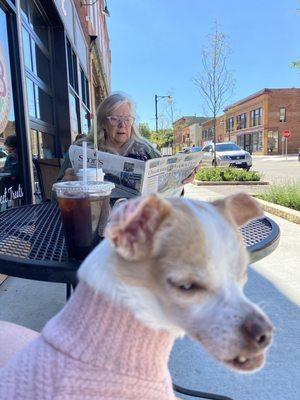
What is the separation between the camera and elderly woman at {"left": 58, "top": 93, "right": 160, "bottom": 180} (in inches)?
113

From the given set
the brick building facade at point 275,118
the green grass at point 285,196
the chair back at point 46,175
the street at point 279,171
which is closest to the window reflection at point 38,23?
the chair back at point 46,175

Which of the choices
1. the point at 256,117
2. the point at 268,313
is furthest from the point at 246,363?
the point at 256,117

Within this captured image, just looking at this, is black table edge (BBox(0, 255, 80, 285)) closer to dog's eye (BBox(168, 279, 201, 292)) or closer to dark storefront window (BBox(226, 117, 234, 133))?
dog's eye (BBox(168, 279, 201, 292))

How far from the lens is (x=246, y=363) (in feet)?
3.00

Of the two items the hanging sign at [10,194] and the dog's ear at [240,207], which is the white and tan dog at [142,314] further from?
the hanging sign at [10,194]

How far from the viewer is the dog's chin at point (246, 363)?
2.97 feet

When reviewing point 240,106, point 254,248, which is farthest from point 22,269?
point 240,106

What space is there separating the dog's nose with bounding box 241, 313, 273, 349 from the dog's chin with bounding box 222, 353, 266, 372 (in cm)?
4

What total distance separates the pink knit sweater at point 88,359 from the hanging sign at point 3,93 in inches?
125

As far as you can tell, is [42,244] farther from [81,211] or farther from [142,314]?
[142,314]

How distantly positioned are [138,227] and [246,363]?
1.31 feet

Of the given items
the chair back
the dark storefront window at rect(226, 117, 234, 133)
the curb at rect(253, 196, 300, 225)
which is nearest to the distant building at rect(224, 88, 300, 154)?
the dark storefront window at rect(226, 117, 234, 133)

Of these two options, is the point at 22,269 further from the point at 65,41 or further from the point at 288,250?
the point at 65,41

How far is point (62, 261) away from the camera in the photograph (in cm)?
145
